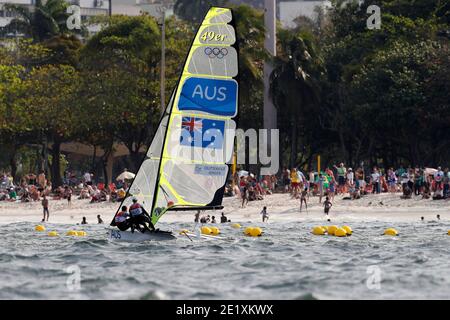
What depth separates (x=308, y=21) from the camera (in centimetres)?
9550

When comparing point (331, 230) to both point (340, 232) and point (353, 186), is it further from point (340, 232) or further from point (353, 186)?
point (353, 186)

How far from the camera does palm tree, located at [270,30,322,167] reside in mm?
62719

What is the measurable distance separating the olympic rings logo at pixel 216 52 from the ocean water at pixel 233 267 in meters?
5.55

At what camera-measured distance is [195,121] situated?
3381cm

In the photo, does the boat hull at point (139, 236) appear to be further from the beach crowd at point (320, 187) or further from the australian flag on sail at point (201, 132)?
the beach crowd at point (320, 187)

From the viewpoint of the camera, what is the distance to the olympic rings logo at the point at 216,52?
33719mm

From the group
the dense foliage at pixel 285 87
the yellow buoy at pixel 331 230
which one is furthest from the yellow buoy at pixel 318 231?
the dense foliage at pixel 285 87

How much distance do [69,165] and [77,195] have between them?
132 ft

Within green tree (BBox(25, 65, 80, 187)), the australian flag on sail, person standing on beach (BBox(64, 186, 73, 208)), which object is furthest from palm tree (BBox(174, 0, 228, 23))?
the australian flag on sail

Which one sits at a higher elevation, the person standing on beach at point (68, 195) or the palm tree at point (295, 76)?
the palm tree at point (295, 76)

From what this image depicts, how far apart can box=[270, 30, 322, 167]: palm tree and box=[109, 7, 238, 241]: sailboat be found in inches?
1135

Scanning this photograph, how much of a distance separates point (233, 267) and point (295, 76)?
113 feet

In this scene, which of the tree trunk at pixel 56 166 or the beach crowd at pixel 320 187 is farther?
the tree trunk at pixel 56 166

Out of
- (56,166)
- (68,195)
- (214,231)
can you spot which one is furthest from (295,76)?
(214,231)
